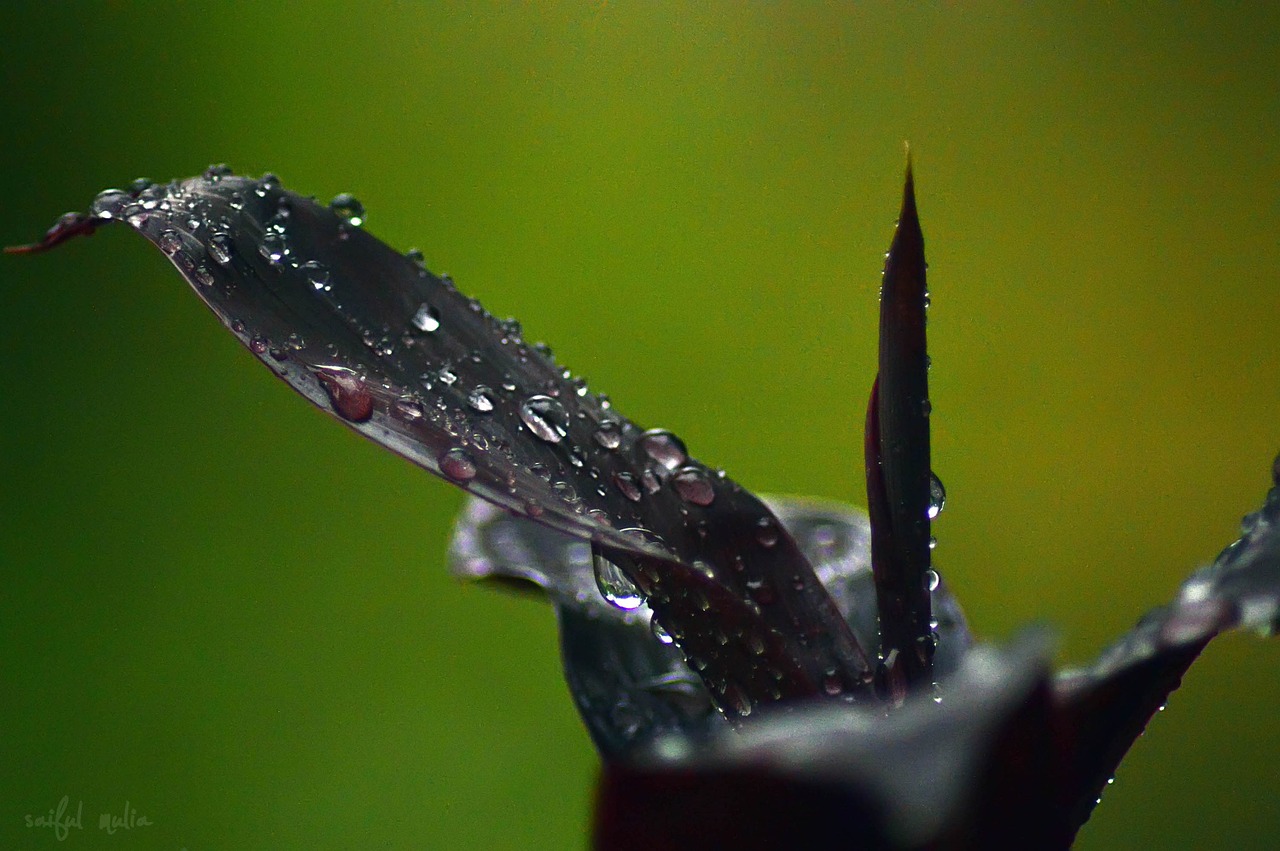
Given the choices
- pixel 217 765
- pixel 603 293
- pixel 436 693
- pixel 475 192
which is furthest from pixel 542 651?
pixel 475 192

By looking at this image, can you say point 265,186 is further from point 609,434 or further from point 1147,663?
point 1147,663

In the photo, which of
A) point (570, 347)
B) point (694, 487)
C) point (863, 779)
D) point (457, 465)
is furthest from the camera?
point (570, 347)

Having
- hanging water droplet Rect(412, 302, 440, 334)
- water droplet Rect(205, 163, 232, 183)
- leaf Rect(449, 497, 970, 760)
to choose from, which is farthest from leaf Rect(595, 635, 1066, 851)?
water droplet Rect(205, 163, 232, 183)

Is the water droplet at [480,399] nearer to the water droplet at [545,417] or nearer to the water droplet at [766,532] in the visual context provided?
the water droplet at [545,417]

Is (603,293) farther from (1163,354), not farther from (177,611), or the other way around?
(1163,354)

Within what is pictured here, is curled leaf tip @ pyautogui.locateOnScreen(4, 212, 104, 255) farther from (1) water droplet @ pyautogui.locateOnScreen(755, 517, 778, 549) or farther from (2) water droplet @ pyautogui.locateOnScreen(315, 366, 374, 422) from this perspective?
(1) water droplet @ pyautogui.locateOnScreen(755, 517, 778, 549)

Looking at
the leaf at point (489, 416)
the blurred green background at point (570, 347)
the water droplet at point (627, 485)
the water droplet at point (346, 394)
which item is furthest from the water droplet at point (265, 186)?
the blurred green background at point (570, 347)

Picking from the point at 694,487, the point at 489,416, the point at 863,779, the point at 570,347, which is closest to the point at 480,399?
the point at 489,416
